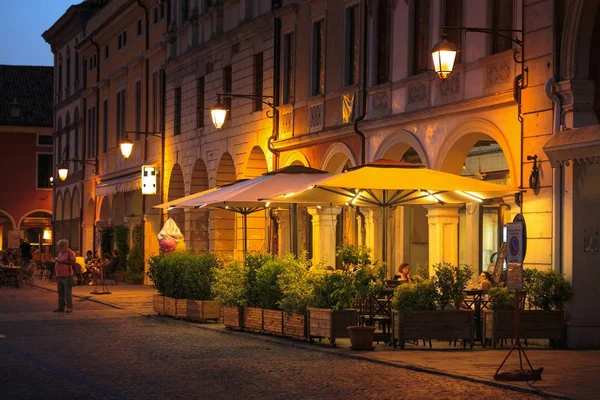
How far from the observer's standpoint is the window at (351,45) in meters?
27.1

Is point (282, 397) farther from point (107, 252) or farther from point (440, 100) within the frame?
point (107, 252)

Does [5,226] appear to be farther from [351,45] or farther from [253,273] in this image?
[253,273]

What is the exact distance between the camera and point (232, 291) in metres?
21.9

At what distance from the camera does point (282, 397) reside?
12812mm

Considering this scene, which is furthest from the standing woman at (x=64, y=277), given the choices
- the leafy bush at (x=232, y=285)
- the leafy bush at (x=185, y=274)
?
the leafy bush at (x=232, y=285)

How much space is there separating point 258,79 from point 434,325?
16.0 m

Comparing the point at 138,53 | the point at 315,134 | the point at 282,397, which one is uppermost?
the point at 138,53


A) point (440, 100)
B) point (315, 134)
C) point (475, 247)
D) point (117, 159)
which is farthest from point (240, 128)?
point (117, 159)

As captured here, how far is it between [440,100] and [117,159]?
85.3 feet

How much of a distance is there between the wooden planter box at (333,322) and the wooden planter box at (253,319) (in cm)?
223

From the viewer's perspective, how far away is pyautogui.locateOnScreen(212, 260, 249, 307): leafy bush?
21734mm

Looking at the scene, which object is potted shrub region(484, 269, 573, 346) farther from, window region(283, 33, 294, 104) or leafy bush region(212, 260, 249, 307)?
window region(283, 33, 294, 104)

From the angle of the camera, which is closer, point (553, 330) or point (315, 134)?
point (553, 330)

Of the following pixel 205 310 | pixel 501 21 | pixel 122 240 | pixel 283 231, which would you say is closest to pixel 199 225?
pixel 283 231
